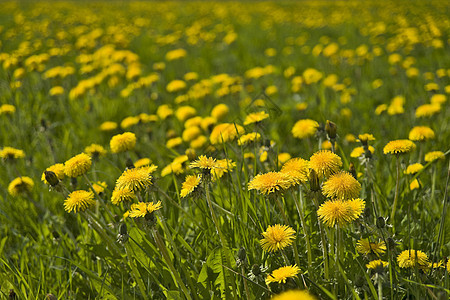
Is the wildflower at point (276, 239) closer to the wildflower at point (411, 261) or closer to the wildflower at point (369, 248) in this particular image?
the wildflower at point (369, 248)

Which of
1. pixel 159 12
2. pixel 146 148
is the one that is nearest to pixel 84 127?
pixel 146 148

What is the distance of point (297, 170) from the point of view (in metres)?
1.28

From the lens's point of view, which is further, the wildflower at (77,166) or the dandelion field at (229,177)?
the wildflower at (77,166)

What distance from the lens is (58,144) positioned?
10.3ft

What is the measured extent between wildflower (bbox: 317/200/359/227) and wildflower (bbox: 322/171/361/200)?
51 millimetres

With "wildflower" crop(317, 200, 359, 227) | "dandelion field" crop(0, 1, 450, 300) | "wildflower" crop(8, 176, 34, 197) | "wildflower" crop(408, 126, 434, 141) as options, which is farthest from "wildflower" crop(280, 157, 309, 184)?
"wildflower" crop(8, 176, 34, 197)

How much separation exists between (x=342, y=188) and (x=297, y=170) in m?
0.17

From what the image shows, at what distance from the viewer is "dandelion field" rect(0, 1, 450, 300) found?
1.28m

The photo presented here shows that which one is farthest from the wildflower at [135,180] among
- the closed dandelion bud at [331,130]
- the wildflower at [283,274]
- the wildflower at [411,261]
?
the wildflower at [411,261]

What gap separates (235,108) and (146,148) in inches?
44.6

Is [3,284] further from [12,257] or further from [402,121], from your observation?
[402,121]

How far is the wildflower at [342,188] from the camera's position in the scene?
1152 millimetres

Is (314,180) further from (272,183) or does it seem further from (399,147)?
(399,147)

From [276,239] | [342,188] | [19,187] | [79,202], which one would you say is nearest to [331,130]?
[342,188]
